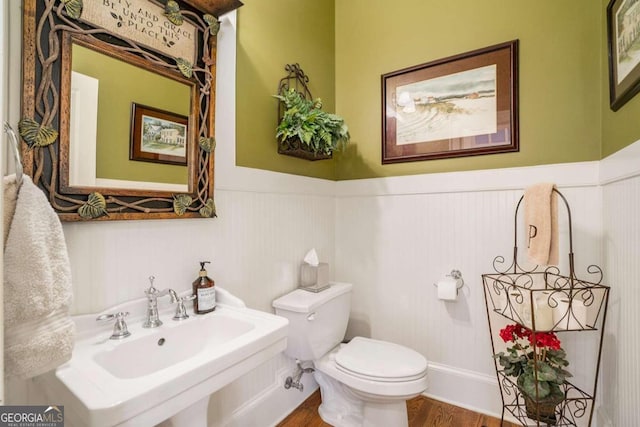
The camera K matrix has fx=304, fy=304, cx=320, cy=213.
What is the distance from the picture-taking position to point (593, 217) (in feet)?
4.89

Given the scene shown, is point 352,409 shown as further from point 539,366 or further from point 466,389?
point 539,366

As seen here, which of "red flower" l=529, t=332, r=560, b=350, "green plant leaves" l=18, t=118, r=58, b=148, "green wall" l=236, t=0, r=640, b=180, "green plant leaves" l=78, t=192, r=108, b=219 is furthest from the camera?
"green wall" l=236, t=0, r=640, b=180

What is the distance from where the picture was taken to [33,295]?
2.23 ft

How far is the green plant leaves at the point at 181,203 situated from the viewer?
1.22 meters

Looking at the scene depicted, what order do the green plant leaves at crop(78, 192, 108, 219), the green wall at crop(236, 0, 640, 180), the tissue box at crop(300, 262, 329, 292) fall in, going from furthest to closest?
the tissue box at crop(300, 262, 329, 292)
the green wall at crop(236, 0, 640, 180)
the green plant leaves at crop(78, 192, 108, 219)

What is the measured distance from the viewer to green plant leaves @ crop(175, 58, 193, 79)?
123 cm

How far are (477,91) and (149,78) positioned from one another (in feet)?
5.53

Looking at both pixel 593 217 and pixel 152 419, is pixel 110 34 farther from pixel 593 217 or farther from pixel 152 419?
pixel 593 217

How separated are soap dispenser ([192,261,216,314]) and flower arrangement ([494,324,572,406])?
132 centimetres

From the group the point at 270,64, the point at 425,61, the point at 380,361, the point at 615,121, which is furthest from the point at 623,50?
the point at 380,361

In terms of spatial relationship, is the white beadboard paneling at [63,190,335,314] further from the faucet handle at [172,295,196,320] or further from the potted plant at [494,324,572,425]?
the potted plant at [494,324,572,425]

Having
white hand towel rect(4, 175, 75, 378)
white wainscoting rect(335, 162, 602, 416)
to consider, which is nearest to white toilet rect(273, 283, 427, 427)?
white wainscoting rect(335, 162, 602, 416)

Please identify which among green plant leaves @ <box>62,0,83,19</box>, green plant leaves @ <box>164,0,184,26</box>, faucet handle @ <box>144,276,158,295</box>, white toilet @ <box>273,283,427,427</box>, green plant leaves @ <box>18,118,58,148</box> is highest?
green plant leaves @ <box>164,0,184,26</box>

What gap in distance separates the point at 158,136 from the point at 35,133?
367 millimetres
